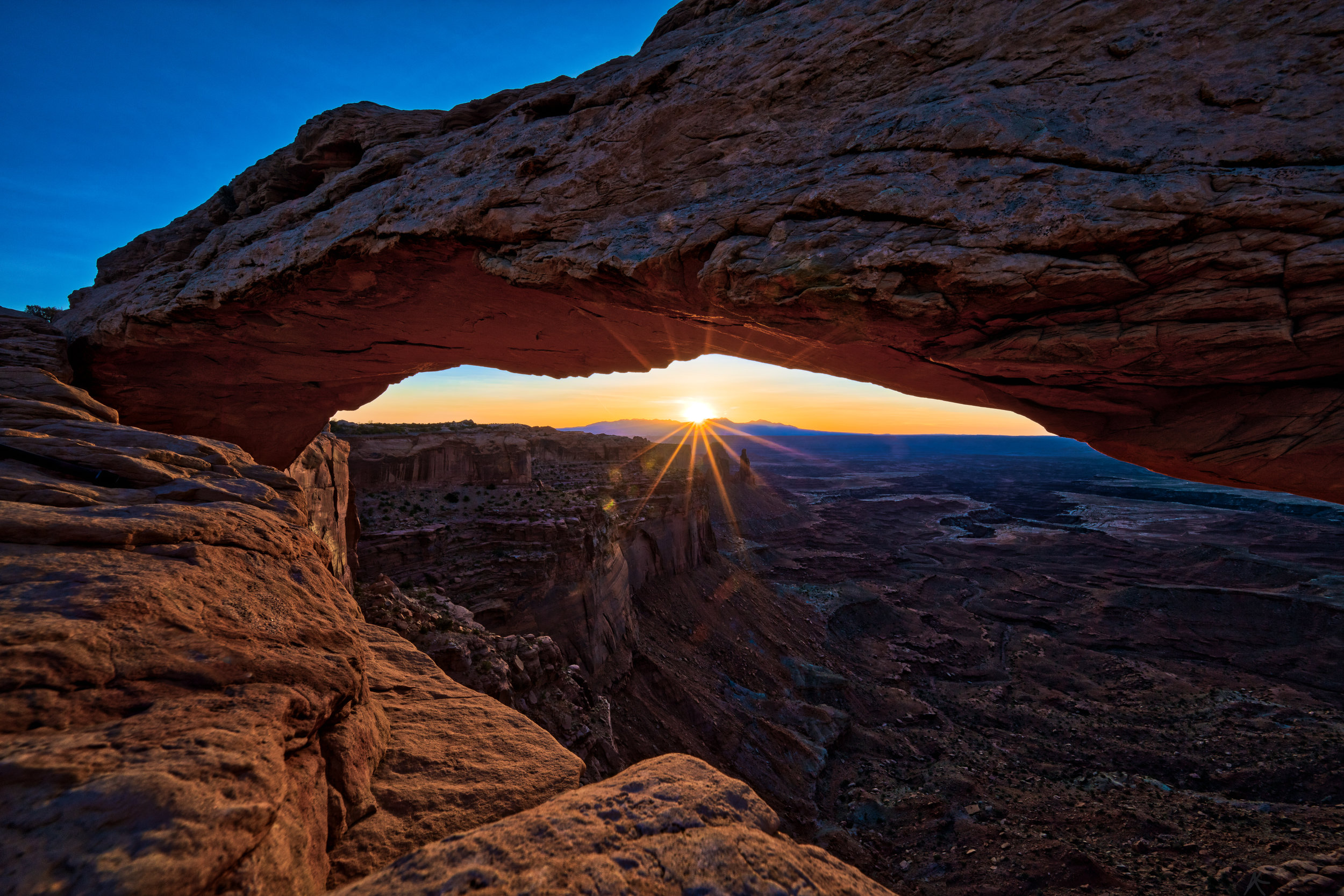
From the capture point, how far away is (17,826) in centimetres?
155

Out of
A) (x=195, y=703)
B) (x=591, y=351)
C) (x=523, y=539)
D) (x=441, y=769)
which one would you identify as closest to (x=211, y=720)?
(x=195, y=703)

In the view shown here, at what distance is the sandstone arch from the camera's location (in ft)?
14.1

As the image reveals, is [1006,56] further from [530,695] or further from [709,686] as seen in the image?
[709,686]

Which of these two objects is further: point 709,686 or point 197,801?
point 709,686

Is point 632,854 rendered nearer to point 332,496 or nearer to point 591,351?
point 591,351

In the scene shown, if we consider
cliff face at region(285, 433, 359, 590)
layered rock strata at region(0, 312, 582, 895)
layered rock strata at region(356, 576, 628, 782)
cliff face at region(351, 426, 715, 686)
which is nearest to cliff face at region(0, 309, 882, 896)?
layered rock strata at region(0, 312, 582, 895)

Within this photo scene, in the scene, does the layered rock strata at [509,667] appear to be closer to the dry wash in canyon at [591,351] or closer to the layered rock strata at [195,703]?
the dry wash in canyon at [591,351]

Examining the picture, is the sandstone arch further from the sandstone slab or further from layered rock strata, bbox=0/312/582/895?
the sandstone slab

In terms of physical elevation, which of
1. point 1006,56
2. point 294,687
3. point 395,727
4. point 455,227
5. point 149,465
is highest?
point 1006,56

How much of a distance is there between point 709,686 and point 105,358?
1910 centimetres

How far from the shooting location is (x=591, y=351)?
956 centimetres

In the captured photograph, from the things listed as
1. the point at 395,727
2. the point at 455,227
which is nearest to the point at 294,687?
the point at 395,727

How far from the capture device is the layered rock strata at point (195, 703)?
1697mm

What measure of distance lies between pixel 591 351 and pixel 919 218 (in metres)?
6.21
